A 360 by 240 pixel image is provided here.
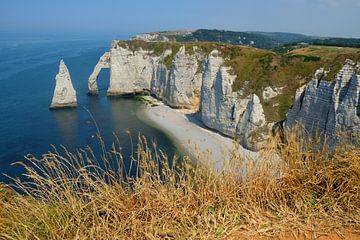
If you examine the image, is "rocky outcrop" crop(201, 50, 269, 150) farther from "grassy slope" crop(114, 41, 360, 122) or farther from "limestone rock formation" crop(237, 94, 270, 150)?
"grassy slope" crop(114, 41, 360, 122)

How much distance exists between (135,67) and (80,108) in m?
14.4

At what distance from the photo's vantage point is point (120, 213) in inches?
167

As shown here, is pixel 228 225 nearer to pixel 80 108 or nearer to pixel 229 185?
pixel 229 185

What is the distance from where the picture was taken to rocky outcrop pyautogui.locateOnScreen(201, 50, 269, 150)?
32156mm

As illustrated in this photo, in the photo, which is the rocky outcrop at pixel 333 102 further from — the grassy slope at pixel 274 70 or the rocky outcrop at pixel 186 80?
the rocky outcrop at pixel 186 80

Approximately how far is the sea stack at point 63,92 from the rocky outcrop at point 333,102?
35702mm

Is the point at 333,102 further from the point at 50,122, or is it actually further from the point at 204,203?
the point at 50,122

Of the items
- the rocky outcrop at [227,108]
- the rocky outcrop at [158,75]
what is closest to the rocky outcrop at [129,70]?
the rocky outcrop at [158,75]

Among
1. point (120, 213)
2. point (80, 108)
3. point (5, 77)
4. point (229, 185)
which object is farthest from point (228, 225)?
point (5, 77)

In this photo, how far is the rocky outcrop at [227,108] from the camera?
3216 cm

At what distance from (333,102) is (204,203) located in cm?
2408

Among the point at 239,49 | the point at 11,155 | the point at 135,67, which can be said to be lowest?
the point at 11,155

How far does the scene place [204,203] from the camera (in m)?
4.58

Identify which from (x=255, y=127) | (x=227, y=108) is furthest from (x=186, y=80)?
Result: (x=255, y=127)
